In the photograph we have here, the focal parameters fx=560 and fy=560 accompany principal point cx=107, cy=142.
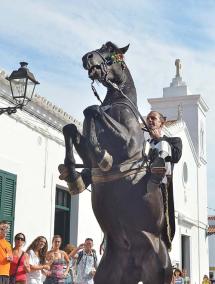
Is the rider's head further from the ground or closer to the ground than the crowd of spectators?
further from the ground

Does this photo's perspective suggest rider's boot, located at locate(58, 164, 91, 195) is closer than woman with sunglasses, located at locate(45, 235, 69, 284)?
Yes

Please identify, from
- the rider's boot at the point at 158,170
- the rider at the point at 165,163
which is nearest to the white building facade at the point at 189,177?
the rider at the point at 165,163

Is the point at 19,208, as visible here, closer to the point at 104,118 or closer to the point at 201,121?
the point at 104,118

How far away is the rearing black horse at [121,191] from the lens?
11.5ft

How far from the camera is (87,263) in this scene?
28.8 feet

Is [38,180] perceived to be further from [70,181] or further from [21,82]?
[70,181]

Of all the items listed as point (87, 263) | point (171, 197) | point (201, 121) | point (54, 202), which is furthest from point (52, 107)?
point (201, 121)

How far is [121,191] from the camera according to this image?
3520 millimetres

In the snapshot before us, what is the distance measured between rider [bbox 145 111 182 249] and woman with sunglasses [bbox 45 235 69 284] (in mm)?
4962

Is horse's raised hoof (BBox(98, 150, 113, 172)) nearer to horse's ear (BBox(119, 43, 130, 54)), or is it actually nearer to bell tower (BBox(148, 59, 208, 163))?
horse's ear (BBox(119, 43, 130, 54))

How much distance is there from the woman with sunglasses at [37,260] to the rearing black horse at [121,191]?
4.74 meters

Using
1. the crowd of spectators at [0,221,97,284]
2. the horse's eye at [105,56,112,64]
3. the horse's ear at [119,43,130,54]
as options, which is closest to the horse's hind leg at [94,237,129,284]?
the horse's eye at [105,56,112,64]

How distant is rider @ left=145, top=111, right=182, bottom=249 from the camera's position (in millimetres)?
3486

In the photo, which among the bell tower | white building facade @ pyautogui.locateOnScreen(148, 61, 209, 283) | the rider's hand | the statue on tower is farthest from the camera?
the statue on tower
